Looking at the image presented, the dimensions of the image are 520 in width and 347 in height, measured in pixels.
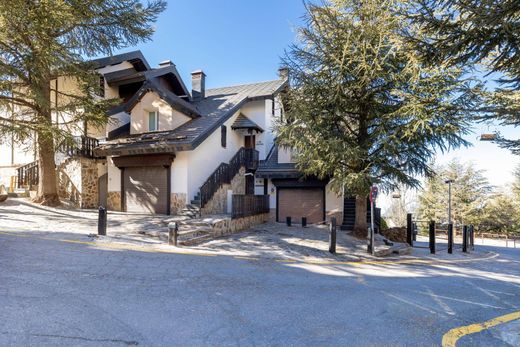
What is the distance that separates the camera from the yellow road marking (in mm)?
4068

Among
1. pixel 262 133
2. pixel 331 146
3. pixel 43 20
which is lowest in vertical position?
pixel 331 146

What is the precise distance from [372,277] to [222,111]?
43.1ft

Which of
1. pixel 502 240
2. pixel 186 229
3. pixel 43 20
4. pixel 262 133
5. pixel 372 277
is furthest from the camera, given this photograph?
pixel 502 240

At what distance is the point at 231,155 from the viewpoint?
61.9 ft

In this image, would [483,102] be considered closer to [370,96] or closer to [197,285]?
[370,96]

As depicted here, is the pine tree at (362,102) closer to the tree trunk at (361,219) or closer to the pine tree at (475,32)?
the tree trunk at (361,219)

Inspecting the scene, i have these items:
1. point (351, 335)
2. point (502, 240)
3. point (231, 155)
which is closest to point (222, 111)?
point (231, 155)

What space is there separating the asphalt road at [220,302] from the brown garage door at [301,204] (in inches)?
362

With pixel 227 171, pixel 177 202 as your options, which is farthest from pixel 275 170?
pixel 177 202

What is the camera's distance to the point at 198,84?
2162cm

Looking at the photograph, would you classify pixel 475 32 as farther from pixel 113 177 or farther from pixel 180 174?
pixel 113 177

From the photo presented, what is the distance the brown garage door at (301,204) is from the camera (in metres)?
17.6

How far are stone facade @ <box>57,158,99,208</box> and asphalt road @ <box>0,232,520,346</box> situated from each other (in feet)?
30.5

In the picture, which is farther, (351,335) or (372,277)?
(372,277)
